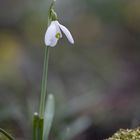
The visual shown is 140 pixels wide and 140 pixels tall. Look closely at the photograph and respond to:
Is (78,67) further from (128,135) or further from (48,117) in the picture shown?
(128,135)

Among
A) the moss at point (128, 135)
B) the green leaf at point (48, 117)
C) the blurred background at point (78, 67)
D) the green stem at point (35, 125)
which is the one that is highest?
the blurred background at point (78, 67)

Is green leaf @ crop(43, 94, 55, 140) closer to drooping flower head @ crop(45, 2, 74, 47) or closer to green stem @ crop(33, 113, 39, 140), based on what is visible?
green stem @ crop(33, 113, 39, 140)

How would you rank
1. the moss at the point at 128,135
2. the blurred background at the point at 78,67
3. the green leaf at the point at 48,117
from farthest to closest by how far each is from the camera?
A: the blurred background at the point at 78,67, the green leaf at the point at 48,117, the moss at the point at 128,135

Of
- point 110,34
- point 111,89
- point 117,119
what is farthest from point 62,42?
point 117,119

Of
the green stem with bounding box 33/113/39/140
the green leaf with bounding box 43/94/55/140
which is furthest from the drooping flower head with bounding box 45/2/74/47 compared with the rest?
the green leaf with bounding box 43/94/55/140

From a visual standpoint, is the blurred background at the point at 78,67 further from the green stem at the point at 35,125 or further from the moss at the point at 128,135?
the moss at the point at 128,135

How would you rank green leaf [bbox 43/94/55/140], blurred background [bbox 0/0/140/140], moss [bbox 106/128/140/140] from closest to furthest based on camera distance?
moss [bbox 106/128/140/140] < green leaf [bbox 43/94/55/140] < blurred background [bbox 0/0/140/140]

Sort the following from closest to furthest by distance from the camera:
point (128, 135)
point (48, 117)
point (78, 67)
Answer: point (128, 135) < point (48, 117) < point (78, 67)

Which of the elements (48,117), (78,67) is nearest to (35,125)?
(48,117)

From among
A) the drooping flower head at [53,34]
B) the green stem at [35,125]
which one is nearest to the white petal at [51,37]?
the drooping flower head at [53,34]

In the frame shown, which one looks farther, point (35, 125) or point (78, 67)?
point (78, 67)
